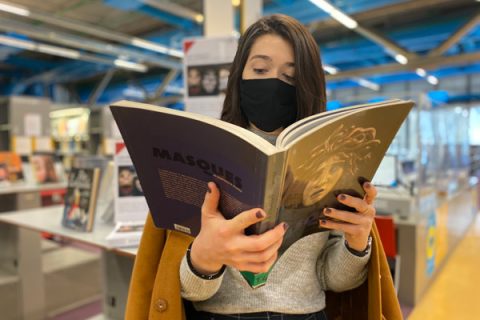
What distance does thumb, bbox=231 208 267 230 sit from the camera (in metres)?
0.59

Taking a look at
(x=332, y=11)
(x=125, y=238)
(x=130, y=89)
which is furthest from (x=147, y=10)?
(x=130, y=89)

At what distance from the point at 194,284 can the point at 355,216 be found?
0.38 m

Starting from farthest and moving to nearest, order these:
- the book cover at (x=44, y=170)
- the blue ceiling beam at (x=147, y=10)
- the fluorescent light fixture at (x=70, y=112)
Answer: the fluorescent light fixture at (x=70, y=112)
the blue ceiling beam at (x=147, y=10)
the book cover at (x=44, y=170)

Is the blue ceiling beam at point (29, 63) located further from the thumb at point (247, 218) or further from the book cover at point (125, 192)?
the thumb at point (247, 218)

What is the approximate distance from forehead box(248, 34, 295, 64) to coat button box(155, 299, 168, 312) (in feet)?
2.14

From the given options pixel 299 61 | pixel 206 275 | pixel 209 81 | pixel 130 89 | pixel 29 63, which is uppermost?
pixel 29 63

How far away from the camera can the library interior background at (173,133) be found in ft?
6.20

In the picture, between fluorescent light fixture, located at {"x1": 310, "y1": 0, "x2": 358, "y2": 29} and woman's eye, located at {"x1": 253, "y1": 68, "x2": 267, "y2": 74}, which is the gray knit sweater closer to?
woman's eye, located at {"x1": 253, "y1": 68, "x2": 267, "y2": 74}

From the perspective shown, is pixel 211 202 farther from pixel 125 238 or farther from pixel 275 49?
pixel 125 238

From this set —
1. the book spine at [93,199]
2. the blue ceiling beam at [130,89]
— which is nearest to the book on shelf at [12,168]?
the book spine at [93,199]

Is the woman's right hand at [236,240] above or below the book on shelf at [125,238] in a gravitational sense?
above

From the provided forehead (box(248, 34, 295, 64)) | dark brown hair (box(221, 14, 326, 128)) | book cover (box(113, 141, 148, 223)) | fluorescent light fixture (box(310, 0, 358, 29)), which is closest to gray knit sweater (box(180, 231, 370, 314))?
dark brown hair (box(221, 14, 326, 128))

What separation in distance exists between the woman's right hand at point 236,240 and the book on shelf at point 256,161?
0.7 inches

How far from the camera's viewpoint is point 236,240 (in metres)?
0.64
